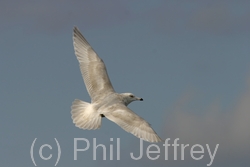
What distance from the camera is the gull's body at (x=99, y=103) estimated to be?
73.7ft

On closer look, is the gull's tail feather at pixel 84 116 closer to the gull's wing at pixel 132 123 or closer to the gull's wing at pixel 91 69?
the gull's wing at pixel 132 123

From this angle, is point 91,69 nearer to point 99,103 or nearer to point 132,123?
point 99,103

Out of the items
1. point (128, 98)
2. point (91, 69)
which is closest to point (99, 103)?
point (128, 98)

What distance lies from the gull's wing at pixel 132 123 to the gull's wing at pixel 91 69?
5.99 ft

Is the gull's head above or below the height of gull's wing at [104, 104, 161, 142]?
above

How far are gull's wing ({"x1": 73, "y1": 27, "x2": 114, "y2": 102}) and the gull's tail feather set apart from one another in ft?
1.97

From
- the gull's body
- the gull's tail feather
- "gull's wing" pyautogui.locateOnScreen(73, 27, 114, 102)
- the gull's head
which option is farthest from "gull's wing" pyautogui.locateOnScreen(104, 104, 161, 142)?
"gull's wing" pyautogui.locateOnScreen(73, 27, 114, 102)

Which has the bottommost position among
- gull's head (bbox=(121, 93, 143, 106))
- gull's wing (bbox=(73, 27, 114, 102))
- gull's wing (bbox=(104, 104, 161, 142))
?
gull's wing (bbox=(104, 104, 161, 142))

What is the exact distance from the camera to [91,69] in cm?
2633

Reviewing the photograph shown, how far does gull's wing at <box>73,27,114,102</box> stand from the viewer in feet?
82.9

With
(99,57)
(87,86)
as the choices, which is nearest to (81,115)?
(87,86)

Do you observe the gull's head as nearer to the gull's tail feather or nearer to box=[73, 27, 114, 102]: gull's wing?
box=[73, 27, 114, 102]: gull's wing

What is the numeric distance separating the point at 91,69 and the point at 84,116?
130 inches

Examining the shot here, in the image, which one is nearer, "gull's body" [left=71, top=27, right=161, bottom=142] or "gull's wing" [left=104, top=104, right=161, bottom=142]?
"gull's wing" [left=104, top=104, right=161, bottom=142]
